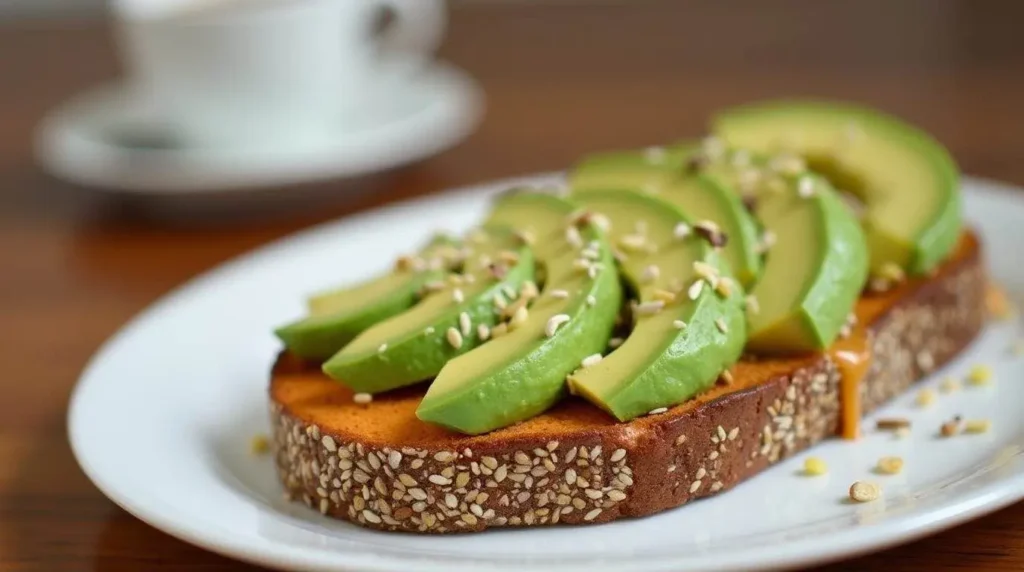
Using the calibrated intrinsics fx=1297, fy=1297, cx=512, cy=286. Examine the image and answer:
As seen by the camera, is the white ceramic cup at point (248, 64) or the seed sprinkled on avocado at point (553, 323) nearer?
the seed sprinkled on avocado at point (553, 323)

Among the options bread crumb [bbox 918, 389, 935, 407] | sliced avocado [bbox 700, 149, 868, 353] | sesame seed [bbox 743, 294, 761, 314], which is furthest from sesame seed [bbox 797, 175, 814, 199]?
bread crumb [bbox 918, 389, 935, 407]

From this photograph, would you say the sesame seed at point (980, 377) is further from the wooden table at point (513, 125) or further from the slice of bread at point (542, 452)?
the wooden table at point (513, 125)

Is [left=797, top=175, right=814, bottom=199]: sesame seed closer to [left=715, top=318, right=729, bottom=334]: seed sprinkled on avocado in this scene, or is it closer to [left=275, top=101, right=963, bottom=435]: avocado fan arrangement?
[left=275, top=101, right=963, bottom=435]: avocado fan arrangement

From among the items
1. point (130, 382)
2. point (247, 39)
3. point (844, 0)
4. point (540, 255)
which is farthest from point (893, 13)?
point (130, 382)

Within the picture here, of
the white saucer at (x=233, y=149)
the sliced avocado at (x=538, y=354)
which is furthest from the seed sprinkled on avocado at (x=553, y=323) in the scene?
the white saucer at (x=233, y=149)

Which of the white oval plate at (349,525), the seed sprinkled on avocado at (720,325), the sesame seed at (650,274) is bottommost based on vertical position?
the white oval plate at (349,525)

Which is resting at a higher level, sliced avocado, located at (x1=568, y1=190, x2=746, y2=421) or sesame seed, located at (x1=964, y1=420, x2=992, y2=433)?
sliced avocado, located at (x1=568, y1=190, x2=746, y2=421)

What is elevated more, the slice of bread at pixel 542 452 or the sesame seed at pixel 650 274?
the sesame seed at pixel 650 274

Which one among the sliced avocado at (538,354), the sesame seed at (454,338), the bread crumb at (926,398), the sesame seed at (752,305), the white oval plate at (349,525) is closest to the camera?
the white oval plate at (349,525)
